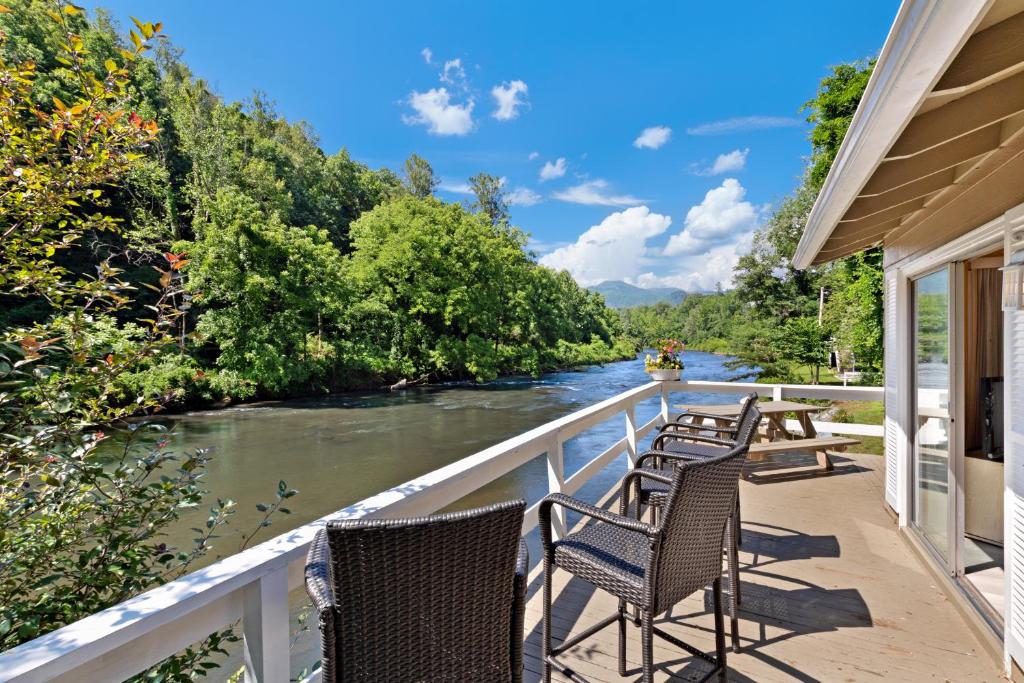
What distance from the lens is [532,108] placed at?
141 ft

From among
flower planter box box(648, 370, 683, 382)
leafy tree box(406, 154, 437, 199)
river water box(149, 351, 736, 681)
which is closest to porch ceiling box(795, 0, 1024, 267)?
river water box(149, 351, 736, 681)

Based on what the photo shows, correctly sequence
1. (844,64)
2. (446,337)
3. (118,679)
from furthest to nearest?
(446,337), (844,64), (118,679)

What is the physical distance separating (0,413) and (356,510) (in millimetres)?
1264

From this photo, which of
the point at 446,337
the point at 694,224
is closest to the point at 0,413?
the point at 446,337

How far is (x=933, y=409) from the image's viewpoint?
Answer: 2.79 m

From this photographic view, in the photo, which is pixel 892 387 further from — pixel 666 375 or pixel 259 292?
pixel 259 292

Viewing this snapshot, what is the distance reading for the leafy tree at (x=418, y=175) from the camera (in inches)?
1663

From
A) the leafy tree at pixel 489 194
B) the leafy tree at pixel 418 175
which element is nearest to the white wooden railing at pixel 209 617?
the leafy tree at pixel 489 194

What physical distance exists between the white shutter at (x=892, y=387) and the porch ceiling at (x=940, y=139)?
1.79ft

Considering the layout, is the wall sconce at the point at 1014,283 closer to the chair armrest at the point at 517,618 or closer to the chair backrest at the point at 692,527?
the chair backrest at the point at 692,527

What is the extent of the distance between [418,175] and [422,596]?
44420 mm

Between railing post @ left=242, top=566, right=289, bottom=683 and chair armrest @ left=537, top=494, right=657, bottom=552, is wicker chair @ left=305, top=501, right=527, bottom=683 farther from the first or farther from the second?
chair armrest @ left=537, top=494, right=657, bottom=552

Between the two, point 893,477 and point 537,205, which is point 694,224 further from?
point 893,477

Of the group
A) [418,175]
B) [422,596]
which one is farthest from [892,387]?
[418,175]
